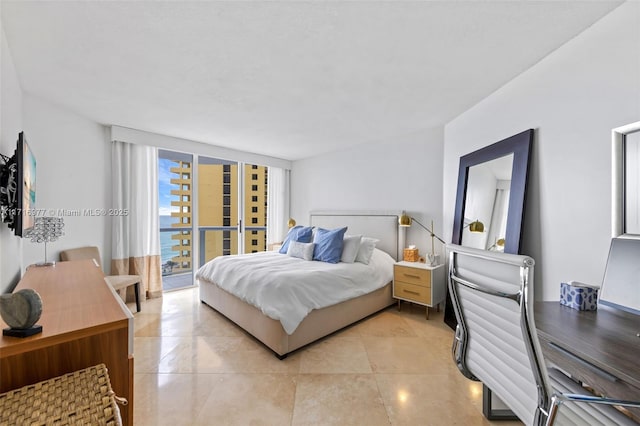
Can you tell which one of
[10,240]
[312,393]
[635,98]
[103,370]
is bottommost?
[312,393]

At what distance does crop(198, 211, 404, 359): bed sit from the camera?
2420mm

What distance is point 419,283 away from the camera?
3.21 metres

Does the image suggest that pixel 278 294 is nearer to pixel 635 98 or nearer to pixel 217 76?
pixel 217 76

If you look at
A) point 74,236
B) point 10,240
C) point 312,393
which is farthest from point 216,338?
point 74,236

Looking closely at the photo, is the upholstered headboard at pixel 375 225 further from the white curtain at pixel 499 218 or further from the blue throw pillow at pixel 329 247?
the white curtain at pixel 499 218

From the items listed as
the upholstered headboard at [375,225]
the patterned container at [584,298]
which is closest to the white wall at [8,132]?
the patterned container at [584,298]

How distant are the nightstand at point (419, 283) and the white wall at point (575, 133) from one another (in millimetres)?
1217

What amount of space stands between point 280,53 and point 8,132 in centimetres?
200

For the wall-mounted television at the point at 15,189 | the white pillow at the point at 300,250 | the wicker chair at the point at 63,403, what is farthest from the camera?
the white pillow at the point at 300,250

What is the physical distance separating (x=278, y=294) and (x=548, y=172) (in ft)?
7.61

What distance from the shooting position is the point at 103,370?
0.98 meters

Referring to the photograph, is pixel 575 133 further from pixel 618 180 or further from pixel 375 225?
pixel 375 225

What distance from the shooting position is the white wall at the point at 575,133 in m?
1.46

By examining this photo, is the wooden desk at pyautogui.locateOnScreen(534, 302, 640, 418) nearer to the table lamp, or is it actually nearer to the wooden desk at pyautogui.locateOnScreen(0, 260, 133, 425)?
the wooden desk at pyautogui.locateOnScreen(0, 260, 133, 425)
